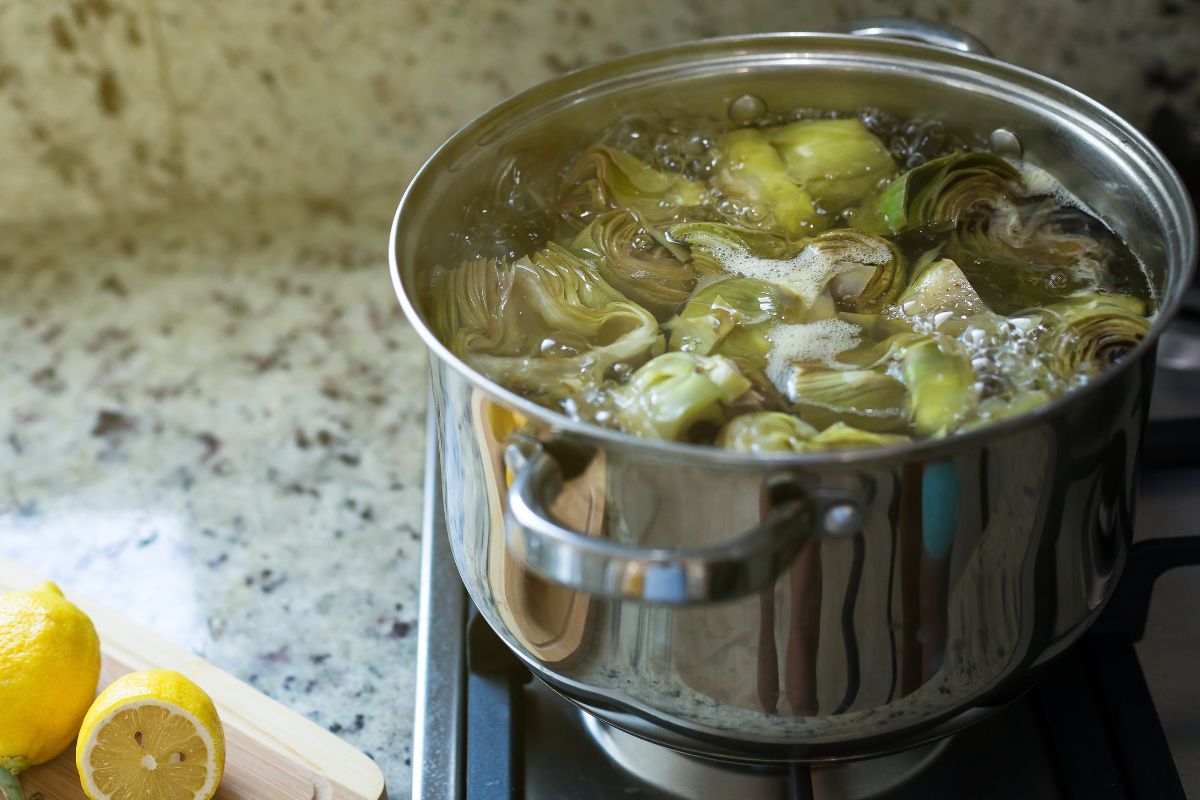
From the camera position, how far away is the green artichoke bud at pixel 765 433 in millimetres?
569

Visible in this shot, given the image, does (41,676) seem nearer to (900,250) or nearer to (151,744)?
(151,744)

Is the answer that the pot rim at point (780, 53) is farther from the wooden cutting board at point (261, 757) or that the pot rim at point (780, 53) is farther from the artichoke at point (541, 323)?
the wooden cutting board at point (261, 757)

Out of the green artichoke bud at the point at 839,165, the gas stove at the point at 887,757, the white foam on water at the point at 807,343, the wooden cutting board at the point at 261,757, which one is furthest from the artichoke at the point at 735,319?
the wooden cutting board at the point at 261,757

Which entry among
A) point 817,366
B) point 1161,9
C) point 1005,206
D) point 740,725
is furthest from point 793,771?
point 1161,9

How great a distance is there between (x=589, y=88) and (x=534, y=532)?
39cm

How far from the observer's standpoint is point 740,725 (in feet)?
1.95

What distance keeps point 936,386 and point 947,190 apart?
19 cm

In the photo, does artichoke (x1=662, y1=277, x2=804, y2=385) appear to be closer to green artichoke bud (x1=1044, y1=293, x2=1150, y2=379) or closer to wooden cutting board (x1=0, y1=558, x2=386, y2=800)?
green artichoke bud (x1=1044, y1=293, x2=1150, y2=379)

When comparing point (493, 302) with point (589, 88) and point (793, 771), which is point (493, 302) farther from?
point (793, 771)

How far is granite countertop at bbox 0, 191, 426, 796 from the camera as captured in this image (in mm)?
873

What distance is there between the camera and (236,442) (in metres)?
1.03

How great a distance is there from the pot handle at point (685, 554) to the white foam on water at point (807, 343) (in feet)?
0.52

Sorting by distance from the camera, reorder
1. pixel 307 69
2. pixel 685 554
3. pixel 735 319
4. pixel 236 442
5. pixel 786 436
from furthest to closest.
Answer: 1. pixel 307 69
2. pixel 236 442
3. pixel 735 319
4. pixel 786 436
5. pixel 685 554

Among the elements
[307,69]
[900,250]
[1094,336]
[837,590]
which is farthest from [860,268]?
[307,69]
